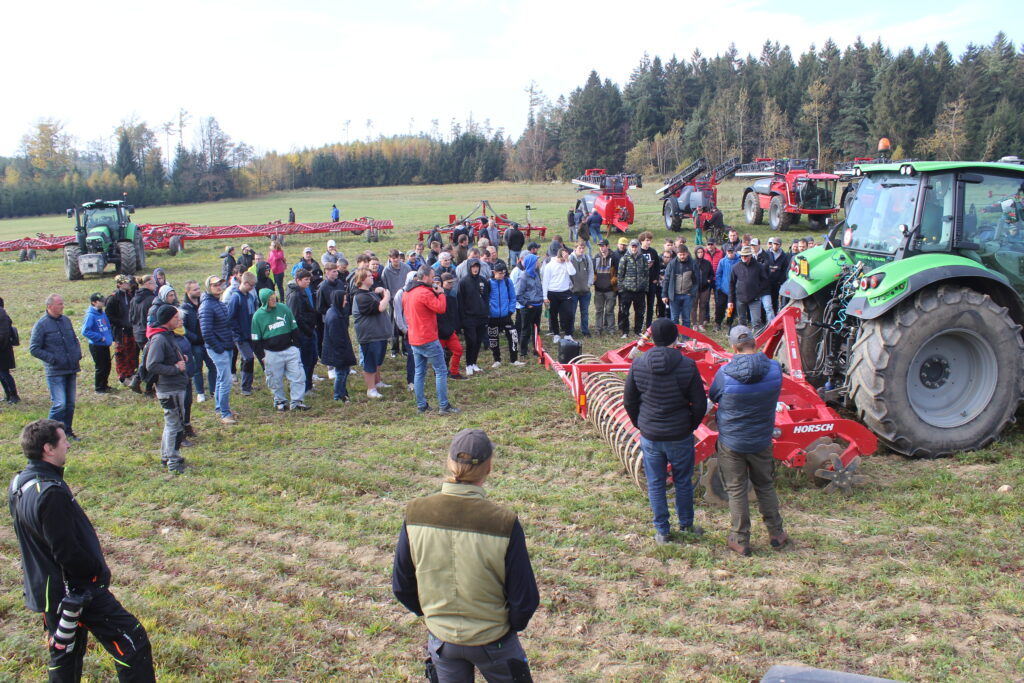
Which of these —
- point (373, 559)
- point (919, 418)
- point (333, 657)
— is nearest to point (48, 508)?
point (333, 657)

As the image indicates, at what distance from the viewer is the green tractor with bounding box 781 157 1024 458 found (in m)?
6.07

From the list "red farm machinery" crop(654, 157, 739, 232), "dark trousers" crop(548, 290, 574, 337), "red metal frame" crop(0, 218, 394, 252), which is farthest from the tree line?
"dark trousers" crop(548, 290, 574, 337)

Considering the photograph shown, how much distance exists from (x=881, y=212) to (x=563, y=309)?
16.6ft

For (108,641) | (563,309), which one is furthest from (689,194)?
(108,641)

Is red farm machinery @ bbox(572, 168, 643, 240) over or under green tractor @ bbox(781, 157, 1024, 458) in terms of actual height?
over

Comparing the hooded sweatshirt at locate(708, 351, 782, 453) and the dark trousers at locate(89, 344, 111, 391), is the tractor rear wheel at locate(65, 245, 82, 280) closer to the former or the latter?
the dark trousers at locate(89, 344, 111, 391)

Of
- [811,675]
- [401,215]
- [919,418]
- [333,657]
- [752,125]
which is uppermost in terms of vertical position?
[752,125]

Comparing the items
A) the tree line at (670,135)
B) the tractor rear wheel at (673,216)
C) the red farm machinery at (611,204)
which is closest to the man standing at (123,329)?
the red farm machinery at (611,204)

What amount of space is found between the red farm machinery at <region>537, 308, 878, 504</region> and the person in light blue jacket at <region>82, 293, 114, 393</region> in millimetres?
6030

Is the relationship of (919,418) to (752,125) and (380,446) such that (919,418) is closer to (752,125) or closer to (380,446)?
(380,446)

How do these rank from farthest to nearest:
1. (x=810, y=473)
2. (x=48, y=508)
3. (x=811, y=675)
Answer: (x=810, y=473), (x=48, y=508), (x=811, y=675)

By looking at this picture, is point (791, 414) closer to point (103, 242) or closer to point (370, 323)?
point (370, 323)

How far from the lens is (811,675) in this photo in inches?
75.8

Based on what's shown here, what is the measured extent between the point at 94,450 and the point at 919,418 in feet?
25.4
